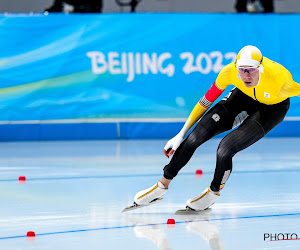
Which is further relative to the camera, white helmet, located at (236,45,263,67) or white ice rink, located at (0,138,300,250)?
white helmet, located at (236,45,263,67)

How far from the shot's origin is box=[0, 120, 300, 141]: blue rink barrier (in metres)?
9.23

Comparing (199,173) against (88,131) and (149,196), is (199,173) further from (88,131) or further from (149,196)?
(88,131)

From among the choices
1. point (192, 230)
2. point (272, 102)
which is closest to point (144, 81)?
point (272, 102)

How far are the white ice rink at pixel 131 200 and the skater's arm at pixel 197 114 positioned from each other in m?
0.45

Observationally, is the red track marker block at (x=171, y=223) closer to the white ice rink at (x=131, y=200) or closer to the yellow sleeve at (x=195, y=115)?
the white ice rink at (x=131, y=200)

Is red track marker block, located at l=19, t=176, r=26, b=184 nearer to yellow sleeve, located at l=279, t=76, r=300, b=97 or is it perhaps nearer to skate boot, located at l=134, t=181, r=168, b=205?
skate boot, located at l=134, t=181, r=168, b=205

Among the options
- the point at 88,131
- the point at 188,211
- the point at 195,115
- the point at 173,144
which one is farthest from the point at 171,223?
the point at 88,131

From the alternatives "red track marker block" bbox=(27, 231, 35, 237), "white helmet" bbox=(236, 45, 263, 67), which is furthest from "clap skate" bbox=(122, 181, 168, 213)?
"white helmet" bbox=(236, 45, 263, 67)

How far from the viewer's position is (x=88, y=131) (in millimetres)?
9344

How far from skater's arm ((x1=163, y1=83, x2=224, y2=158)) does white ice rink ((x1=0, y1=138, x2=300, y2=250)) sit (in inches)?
17.5

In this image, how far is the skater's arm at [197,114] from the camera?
480 centimetres

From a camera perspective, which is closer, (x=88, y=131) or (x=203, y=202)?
(x=203, y=202)

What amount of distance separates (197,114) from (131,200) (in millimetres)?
854

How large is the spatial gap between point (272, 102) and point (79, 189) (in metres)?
1.83
